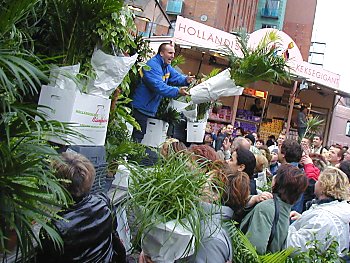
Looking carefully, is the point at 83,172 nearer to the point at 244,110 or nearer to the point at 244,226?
the point at 244,226

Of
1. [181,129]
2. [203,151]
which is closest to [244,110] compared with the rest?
[181,129]

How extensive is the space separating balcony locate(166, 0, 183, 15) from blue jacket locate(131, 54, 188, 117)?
22.2 meters

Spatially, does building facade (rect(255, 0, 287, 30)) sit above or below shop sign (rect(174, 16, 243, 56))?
above

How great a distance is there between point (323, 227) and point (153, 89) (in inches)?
83.2

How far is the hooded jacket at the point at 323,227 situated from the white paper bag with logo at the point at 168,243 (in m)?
1.33

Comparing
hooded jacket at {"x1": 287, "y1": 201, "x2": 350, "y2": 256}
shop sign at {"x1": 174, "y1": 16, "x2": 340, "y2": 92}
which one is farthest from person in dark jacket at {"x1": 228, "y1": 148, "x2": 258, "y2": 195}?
shop sign at {"x1": 174, "y1": 16, "x2": 340, "y2": 92}

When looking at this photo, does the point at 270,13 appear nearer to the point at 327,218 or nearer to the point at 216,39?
the point at 216,39

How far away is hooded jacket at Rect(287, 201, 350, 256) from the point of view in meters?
3.20

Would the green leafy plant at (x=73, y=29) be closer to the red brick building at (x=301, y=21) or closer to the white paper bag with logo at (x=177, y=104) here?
the white paper bag with logo at (x=177, y=104)

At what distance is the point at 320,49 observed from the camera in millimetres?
37969

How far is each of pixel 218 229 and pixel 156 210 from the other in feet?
1.80

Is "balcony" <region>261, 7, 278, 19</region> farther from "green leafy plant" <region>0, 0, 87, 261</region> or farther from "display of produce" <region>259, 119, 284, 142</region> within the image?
"green leafy plant" <region>0, 0, 87, 261</region>

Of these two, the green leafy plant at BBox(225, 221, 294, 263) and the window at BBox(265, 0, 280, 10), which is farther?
the window at BBox(265, 0, 280, 10)

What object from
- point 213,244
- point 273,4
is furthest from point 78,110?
point 273,4
